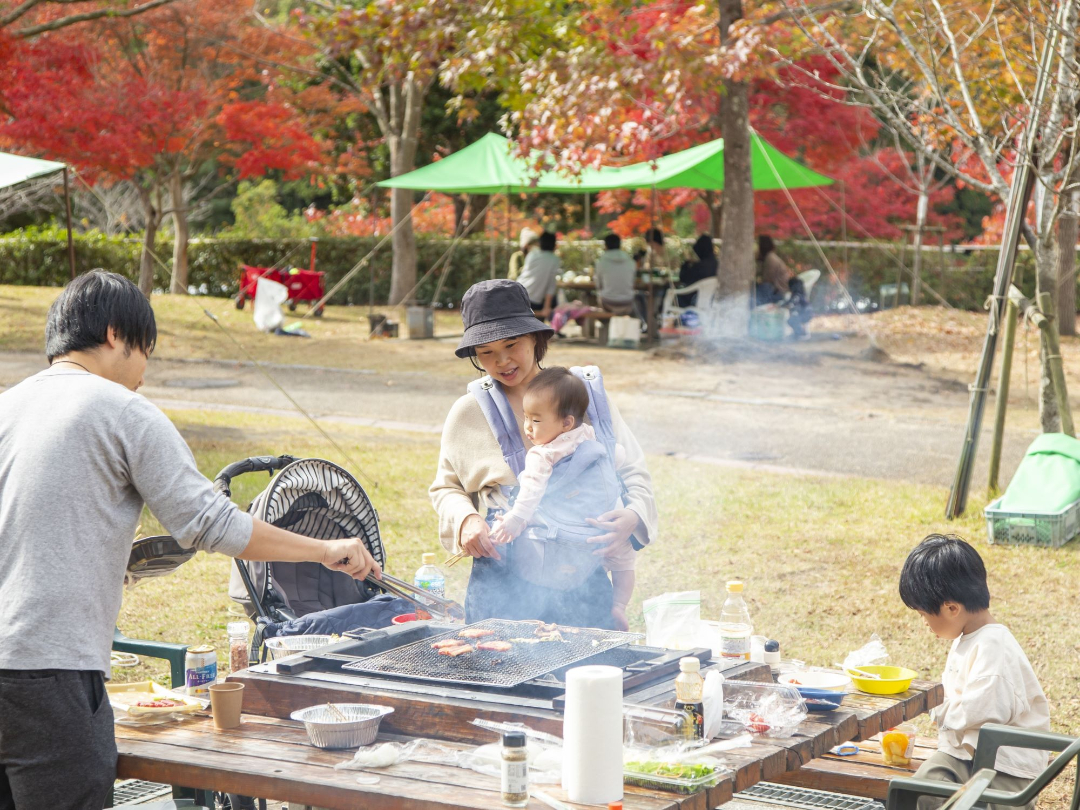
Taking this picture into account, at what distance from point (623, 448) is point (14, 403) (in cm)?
185

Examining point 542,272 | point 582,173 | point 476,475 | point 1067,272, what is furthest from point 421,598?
point 1067,272

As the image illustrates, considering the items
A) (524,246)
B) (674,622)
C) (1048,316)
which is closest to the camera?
(674,622)

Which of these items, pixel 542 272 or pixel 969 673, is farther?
pixel 542 272

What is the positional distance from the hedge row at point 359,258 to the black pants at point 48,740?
18.5 metres

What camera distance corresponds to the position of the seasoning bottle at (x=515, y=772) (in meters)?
2.22

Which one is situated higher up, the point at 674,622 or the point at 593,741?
the point at 593,741

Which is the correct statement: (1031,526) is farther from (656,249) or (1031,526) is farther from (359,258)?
(359,258)

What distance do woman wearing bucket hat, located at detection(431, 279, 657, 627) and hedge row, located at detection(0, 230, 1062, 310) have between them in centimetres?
1714

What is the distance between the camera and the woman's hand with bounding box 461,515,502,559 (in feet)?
11.5

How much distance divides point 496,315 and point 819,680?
4.67 feet

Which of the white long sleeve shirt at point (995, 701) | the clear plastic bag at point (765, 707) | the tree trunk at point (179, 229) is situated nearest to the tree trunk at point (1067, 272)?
the tree trunk at point (179, 229)

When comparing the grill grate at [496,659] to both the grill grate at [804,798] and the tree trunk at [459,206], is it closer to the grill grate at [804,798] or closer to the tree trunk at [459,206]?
the grill grate at [804,798]

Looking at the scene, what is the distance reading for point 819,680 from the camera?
303cm

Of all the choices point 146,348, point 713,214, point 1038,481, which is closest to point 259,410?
point 1038,481
